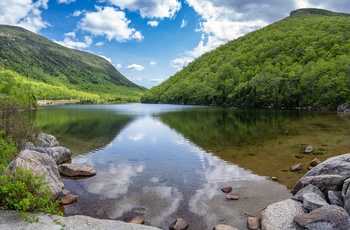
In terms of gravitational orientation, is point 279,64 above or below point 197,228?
above

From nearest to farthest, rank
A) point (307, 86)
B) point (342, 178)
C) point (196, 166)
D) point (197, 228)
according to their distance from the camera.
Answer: point (197, 228) < point (342, 178) < point (196, 166) < point (307, 86)

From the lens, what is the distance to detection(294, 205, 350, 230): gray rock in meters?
11.9

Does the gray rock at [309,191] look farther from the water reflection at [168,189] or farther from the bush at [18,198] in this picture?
the bush at [18,198]

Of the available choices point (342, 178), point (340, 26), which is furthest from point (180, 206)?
point (340, 26)

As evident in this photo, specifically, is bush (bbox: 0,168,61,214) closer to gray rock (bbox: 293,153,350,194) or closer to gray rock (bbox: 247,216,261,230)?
gray rock (bbox: 247,216,261,230)

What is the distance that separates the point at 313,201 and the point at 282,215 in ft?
5.73

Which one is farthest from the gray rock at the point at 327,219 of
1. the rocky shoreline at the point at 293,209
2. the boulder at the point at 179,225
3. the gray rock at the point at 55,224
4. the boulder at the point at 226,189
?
the gray rock at the point at 55,224

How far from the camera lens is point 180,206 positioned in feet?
54.5

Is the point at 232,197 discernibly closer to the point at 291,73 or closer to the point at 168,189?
the point at 168,189

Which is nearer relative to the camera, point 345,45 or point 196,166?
point 196,166

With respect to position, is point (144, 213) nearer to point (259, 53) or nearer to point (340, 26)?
point (259, 53)

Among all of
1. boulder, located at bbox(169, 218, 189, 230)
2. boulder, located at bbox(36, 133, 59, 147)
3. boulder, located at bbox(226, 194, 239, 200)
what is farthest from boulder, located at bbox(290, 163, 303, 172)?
boulder, located at bbox(36, 133, 59, 147)

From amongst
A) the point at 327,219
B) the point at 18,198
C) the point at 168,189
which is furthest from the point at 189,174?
the point at 18,198

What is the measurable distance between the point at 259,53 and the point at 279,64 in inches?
1385
